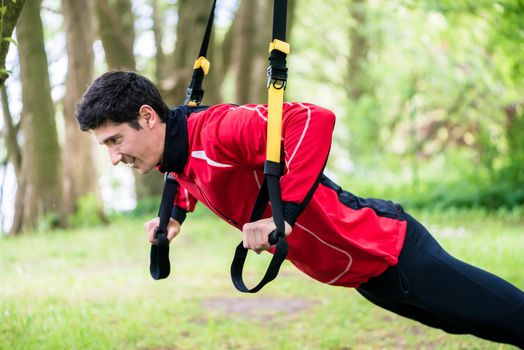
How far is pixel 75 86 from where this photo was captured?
37.2 ft

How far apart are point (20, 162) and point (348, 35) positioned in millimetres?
13644

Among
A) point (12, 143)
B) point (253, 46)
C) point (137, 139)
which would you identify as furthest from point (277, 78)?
point (12, 143)

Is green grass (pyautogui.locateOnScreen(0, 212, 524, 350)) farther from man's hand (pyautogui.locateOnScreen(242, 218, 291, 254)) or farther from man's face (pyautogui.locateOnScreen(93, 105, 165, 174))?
man's hand (pyautogui.locateOnScreen(242, 218, 291, 254))

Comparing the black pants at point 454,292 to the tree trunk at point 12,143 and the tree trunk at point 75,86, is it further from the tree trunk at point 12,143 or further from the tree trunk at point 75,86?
the tree trunk at point 12,143

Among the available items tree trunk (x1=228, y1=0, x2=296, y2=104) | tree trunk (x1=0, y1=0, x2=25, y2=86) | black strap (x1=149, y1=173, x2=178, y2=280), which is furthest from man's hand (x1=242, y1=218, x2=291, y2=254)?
tree trunk (x1=228, y1=0, x2=296, y2=104)

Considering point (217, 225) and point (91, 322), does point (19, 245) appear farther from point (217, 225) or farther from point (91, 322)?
point (91, 322)

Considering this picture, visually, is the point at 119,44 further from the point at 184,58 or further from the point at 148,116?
the point at 148,116

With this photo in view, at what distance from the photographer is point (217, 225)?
37.8ft

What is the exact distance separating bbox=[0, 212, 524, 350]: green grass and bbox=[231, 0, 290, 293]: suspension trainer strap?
2161 millimetres

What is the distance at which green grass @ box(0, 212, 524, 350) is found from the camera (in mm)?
4727

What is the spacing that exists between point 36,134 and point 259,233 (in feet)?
31.7

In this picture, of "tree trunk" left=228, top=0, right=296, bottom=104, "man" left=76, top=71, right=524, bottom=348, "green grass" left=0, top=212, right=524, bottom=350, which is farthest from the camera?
"tree trunk" left=228, top=0, right=296, bottom=104

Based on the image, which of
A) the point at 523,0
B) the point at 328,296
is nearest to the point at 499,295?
the point at 328,296

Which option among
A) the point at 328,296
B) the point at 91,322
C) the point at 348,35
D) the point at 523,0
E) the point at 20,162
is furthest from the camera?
the point at 348,35
